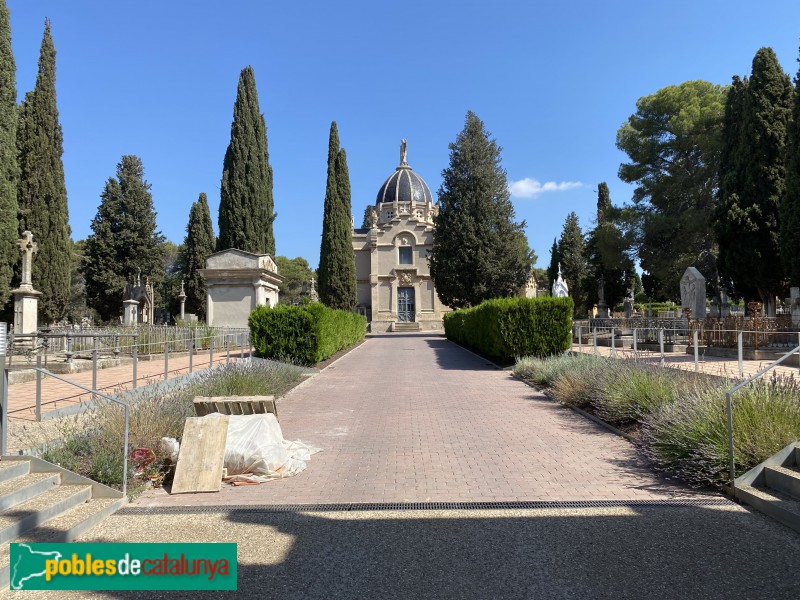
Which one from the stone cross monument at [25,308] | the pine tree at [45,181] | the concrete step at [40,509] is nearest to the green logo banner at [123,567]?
the concrete step at [40,509]

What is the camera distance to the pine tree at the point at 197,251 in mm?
48875

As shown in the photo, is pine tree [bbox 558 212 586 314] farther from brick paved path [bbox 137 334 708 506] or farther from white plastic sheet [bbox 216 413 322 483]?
white plastic sheet [bbox 216 413 322 483]

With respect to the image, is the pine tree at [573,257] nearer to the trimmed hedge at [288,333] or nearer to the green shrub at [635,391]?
the trimmed hedge at [288,333]

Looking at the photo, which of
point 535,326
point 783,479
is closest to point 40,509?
point 783,479

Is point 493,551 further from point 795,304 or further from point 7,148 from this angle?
point 7,148

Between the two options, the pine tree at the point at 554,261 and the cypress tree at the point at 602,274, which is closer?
the cypress tree at the point at 602,274

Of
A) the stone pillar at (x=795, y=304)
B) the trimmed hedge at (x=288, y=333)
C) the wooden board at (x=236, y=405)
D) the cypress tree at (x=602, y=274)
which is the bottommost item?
the wooden board at (x=236, y=405)

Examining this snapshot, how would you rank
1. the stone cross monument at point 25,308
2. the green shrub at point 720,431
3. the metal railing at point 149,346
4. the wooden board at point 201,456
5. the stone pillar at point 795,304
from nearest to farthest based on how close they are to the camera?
the green shrub at point 720,431 → the wooden board at point 201,456 → the metal railing at point 149,346 → the stone pillar at point 795,304 → the stone cross monument at point 25,308

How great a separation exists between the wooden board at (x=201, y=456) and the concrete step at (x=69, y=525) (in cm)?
65

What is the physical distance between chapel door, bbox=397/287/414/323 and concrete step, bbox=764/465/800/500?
6032cm

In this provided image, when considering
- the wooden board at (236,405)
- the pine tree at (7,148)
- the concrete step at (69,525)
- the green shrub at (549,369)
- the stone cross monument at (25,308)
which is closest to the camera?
the concrete step at (69,525)

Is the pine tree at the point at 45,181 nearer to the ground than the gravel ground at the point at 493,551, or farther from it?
farther from it

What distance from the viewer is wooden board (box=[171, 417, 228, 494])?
218 inches

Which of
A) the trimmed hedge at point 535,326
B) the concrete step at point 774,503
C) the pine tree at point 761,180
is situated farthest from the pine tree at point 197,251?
the concrete step at point 774,503
